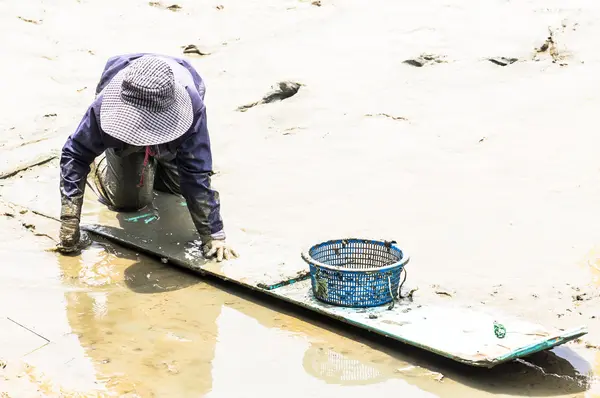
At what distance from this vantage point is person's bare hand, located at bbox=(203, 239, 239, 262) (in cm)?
448

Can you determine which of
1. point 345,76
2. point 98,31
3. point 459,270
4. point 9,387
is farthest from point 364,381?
point 98,31

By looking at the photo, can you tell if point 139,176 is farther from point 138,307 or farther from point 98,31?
point 98,31

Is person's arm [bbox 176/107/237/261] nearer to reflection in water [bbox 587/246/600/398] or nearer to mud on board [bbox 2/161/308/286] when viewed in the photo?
mud on board [bbox 2/161/308/286]

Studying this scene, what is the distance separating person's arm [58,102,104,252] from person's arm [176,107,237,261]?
0.47 meters

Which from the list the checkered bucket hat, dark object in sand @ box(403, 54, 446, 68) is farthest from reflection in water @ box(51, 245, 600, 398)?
dark object in sand @ box(403, 54, 446, 68)

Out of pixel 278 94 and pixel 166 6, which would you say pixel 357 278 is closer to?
pixel 278 94

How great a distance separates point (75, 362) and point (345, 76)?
423cm

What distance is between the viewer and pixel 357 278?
148 inches

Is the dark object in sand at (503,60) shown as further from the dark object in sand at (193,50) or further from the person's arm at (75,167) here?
the person's arm at (75,167)

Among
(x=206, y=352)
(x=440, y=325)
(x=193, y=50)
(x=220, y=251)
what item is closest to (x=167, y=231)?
(x=220, y=251)

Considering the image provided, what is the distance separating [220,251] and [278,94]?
2.71 metres

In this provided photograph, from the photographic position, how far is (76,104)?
7.34 m

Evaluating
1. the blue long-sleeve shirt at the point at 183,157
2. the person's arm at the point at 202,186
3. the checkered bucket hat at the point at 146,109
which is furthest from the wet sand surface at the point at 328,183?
the checkered bucket hat at the point at 146,109

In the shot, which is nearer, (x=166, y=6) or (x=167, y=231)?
(x=167, y=231)
